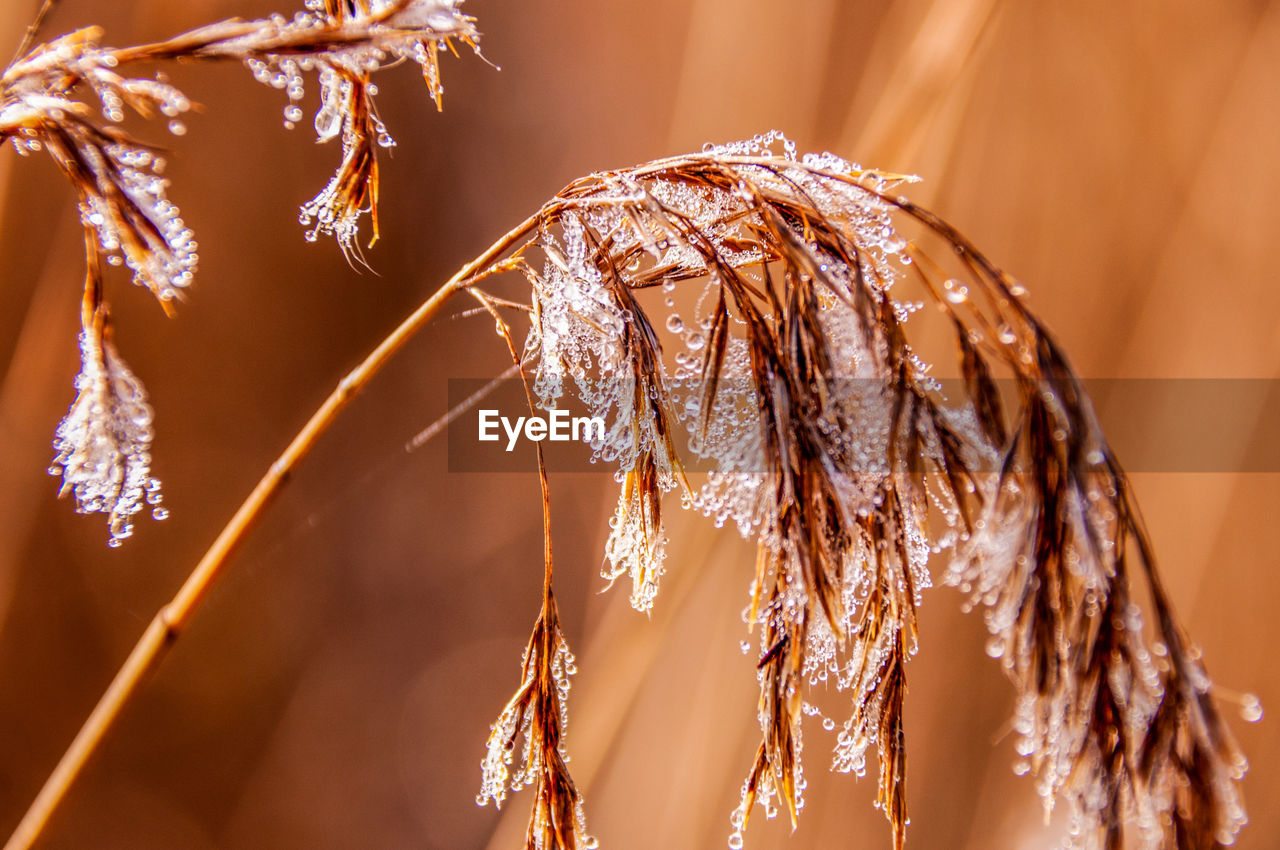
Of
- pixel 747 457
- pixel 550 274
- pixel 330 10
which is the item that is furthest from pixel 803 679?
pixel 330 10

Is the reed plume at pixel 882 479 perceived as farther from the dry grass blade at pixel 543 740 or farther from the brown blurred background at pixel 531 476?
the brown blurred background at pixel 531 476

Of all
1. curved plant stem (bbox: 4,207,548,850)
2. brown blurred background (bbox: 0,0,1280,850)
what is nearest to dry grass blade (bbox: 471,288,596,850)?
curved plant stem (bbox: 4,207,548,850)

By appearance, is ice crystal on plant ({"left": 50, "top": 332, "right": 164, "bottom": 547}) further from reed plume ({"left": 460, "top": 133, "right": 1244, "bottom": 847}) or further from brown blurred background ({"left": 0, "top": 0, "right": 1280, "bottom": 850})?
brown blurred background ({"left": 0, "top": 0, "right": 1280, "bottom": 850})

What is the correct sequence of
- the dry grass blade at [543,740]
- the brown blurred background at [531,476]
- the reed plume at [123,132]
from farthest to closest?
the brown blurred background at [531,476], the dry grass blade at [543,740], the reed plume at [123,132]

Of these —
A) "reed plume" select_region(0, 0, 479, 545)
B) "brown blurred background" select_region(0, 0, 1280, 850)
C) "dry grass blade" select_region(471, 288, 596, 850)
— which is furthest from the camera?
"brown blurred background" select_region(0, 0, 1280, 850)

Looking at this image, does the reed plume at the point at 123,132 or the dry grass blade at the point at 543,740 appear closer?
the reed plume at the point at 123,132

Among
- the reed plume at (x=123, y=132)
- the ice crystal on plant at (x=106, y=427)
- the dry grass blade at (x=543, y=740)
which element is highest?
the reed plume at (x=123, y=132)

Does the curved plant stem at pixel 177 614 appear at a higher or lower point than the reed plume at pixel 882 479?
lower

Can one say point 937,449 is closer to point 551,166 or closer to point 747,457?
point 747,457

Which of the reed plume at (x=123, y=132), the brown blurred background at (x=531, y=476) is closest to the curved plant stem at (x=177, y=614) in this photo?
the reed plume at (x=123, y=132)
